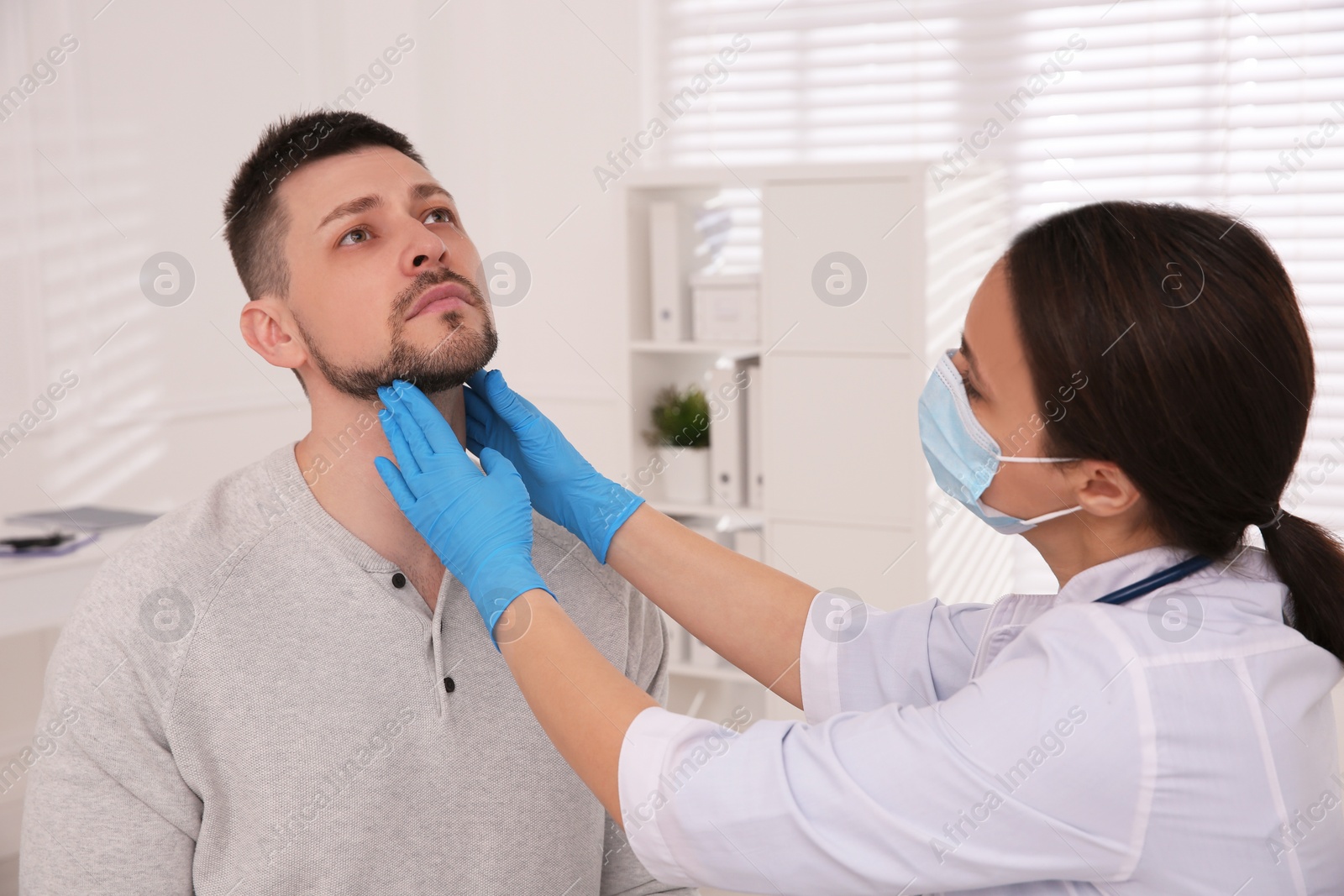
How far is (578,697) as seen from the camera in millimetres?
1107

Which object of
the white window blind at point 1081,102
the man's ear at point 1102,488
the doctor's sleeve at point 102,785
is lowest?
the doctor's sleeve at point 102,785

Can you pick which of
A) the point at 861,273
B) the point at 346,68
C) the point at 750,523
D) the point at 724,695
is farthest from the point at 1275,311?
the point at 346,68

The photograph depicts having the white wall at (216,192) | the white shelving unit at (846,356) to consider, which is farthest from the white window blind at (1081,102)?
the white wall at (216,192)

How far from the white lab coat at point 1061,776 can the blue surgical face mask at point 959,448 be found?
20 cm

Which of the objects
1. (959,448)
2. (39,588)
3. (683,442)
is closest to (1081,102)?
(683,442)

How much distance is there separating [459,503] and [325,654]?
230mm

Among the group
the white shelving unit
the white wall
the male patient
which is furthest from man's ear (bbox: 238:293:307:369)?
the white wall

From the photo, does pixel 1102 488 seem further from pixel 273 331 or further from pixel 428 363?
pixel 273 331

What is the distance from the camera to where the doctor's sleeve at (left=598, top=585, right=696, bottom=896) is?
5.04 ft

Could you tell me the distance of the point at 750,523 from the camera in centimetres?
325

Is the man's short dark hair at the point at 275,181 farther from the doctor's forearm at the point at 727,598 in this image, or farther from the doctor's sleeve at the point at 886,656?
the doctor's sleeve at the point at 886,656

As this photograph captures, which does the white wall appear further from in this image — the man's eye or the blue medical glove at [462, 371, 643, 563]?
the man's eye

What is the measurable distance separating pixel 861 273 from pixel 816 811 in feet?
6.69

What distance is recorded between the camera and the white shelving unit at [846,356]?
289 centimetres
